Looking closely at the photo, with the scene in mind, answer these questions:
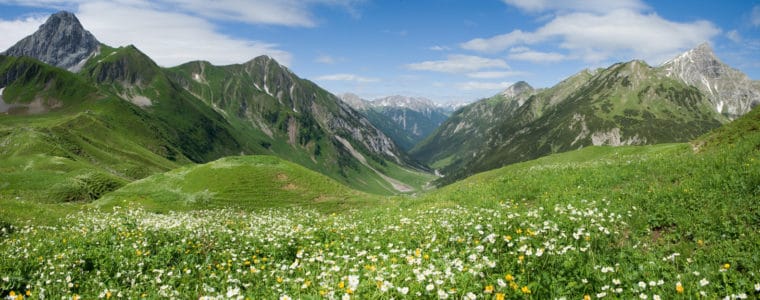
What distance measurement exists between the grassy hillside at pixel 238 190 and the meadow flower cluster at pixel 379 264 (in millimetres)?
26309

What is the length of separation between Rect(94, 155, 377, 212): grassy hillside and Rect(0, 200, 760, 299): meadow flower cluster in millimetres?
26309

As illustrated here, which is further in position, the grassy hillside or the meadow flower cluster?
the grassy hillside

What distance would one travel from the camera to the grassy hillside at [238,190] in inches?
1667

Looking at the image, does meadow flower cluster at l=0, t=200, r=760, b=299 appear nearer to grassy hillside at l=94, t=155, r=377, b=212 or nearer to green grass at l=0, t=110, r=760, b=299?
green grass at l=0, t=110, r=760, b=299

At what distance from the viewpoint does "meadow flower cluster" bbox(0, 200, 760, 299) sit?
8.14 m

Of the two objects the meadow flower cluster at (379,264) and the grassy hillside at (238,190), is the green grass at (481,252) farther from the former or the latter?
the grassy hillside at (238,190)

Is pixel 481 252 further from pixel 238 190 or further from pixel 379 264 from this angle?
pixel 238 190

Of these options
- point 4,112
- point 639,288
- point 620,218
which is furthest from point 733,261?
point 4,112

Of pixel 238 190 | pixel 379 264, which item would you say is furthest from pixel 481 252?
pixel 238 190

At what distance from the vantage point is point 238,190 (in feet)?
148

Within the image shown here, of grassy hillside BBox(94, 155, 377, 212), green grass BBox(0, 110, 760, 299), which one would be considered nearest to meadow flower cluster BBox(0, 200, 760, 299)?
green grass BBox(0, 110, 760, 299)

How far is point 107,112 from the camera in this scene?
176750mm

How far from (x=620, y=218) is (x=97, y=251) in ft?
56.9

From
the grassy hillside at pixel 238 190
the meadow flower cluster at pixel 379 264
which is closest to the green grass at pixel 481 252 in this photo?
the meadow flower cluster at pixel 379 264
